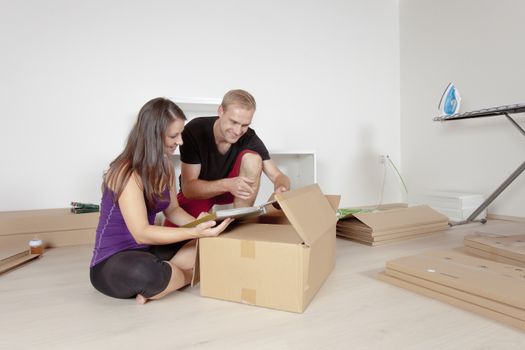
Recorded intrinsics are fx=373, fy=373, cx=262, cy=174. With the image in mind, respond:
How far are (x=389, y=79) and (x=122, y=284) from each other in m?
3.31

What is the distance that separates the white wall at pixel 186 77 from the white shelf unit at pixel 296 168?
0.18 metres

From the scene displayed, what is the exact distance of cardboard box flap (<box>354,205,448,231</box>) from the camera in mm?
1988

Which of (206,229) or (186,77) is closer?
(206,229)

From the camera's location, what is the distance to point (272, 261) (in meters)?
1.06

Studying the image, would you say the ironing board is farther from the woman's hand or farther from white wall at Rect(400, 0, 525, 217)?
the woman's hand

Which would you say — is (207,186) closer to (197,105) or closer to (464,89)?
(197,105)

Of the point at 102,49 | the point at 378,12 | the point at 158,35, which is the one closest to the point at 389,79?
the point at 378,12

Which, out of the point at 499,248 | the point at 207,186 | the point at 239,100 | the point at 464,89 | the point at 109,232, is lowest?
the point at 499,248

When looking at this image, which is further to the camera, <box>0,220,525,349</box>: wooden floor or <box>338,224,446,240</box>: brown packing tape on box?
<box>338,224,446,240</box>: brown packing tape on box

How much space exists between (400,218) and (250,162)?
36.9 inches

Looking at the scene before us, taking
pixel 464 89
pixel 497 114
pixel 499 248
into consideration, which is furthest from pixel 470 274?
pixel 464 89

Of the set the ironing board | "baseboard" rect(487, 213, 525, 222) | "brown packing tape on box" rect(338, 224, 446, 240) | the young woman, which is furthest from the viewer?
"baseboard" rect(487, 213, 525, 222)

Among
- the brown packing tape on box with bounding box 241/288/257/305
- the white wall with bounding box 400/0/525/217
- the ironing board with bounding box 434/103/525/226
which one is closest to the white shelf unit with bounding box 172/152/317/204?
the ironing board with bounding box 434/103/525/226

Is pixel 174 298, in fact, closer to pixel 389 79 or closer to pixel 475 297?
pixel 475 297
